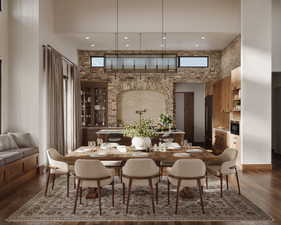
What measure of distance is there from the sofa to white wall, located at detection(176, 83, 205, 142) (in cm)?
749

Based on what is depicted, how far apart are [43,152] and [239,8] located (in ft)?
20.3

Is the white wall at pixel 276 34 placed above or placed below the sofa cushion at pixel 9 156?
above

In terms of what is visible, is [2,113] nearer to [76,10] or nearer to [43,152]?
[43,152]

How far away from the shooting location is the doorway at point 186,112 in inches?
496

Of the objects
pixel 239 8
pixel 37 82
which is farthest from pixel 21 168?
pixel 239 8

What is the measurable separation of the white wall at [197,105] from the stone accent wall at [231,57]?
2.07m

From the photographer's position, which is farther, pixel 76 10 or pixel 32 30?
pixel 76 10

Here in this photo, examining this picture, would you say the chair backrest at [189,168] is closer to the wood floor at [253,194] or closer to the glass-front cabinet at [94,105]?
the wood floor at [253,194]

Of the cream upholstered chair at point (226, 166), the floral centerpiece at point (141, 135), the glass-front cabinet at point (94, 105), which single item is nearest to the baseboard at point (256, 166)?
the cream upholstered chair at point (226, 166)

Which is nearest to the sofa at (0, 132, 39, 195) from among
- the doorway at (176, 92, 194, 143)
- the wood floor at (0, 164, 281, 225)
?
the wood floor at (0, 164, 281, 225)

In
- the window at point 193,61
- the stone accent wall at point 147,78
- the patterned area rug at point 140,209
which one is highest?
the window at point 193,61

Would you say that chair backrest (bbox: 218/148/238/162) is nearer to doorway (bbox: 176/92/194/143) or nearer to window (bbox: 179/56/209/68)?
window (bbox: 179/56/209/68)

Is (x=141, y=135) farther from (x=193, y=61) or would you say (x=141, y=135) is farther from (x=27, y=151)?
(x=193, y=61)

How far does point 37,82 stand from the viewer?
6.64 metres
